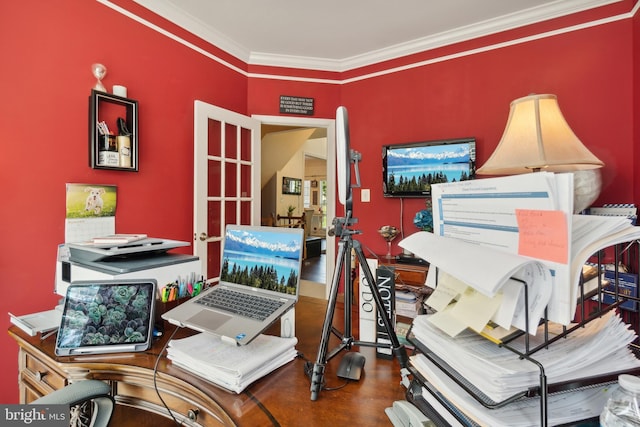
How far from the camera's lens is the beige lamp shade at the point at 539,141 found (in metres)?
1.60

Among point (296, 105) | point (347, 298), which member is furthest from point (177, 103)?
point (347, 298)

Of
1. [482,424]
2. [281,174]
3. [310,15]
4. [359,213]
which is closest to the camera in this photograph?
[482,424]

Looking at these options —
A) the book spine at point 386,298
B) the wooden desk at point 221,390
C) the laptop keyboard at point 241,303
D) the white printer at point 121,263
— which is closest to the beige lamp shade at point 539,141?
the book spine at point 386,298

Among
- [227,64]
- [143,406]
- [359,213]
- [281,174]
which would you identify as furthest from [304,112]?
[281,174]

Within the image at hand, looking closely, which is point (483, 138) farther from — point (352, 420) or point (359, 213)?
point (352, 420)

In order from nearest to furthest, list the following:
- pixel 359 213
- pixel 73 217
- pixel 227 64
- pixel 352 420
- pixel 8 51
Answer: pixel 352 420 → pixel 8 51 → pixel 73 217 → pixel 227 64 → pixel 359 213

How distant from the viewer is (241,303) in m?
1.06

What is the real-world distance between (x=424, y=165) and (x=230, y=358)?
2.53 metres

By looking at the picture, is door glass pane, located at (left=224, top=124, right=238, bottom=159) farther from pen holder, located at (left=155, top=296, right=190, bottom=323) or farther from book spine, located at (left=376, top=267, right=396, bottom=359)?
book spine, located at (left=376, top=267, right=396, bottom=359)

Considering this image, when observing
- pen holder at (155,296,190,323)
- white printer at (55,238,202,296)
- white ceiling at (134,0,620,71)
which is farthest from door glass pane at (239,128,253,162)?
pen holder at (155,296,190,323)

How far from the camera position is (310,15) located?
262 centimetres

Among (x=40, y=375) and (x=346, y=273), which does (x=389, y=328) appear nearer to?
(x=346, y=273)

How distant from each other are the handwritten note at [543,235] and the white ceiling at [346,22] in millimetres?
2501

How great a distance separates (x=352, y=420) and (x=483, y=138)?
270 cm
